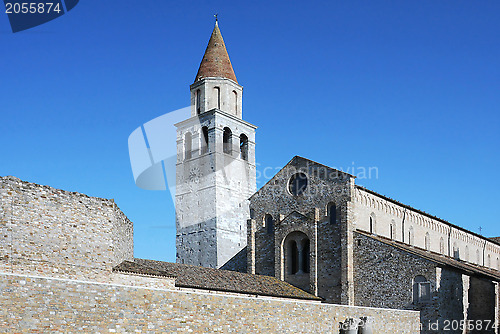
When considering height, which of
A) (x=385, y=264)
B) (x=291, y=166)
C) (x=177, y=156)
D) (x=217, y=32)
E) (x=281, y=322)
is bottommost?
(x=281, y=322)

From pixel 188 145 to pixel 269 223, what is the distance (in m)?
12.5

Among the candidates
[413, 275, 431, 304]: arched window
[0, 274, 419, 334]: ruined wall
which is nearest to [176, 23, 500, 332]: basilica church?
[413, 275, 431, 304]: arched window

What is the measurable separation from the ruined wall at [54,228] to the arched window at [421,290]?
15.1 metres

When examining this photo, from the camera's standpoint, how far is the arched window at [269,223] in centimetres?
3481

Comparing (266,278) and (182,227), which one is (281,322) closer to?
(266,278)

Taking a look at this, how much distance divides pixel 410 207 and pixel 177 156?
18427mm

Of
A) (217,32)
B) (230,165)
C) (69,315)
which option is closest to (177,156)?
(230,165)

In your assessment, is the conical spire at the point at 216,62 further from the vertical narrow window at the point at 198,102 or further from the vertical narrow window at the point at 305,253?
the vertical narrow window at the point at 305,253

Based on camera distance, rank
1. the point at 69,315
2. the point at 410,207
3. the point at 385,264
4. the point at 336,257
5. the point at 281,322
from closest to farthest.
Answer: the point at 69,315
the point at 281,322
the point at 385,264
the point at 336,257
the point at 410,207

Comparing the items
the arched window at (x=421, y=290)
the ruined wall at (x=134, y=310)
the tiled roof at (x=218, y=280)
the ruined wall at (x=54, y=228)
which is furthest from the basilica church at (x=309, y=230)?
the ruined wall at (x=54, y=228)

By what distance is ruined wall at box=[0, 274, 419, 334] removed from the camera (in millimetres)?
14398

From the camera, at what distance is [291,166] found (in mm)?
34719

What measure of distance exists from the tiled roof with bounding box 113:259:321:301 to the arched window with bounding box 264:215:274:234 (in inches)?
141

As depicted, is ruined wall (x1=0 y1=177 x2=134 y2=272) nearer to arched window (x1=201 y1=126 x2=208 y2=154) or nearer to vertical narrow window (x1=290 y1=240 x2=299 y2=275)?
vertical narrow window (x1=290 y1=240 x2=299 y2=275)
